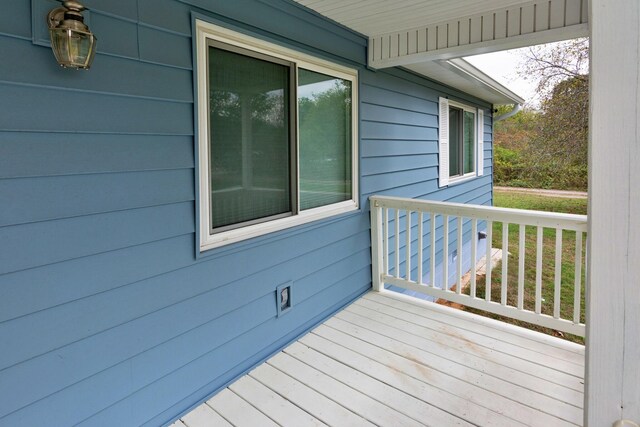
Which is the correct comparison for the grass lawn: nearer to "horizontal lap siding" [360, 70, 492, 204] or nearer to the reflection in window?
"horizontal lap siding" [360, 70, 492, 204]

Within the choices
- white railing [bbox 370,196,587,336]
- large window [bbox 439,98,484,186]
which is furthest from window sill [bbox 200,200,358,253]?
large window [bbox 439,98,484,186]

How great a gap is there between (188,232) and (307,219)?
3.38 feet

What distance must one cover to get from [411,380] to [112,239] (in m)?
1.81

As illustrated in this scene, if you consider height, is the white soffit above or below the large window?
above

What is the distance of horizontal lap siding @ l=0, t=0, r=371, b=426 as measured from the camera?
1387mm

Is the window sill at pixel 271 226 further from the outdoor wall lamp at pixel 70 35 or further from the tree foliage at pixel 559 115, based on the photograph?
the tree foliage at pixel 559 115

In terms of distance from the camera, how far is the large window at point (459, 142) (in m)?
5.40

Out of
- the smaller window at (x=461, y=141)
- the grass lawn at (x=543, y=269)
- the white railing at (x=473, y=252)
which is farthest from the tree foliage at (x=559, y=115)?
the white railing at (x=473, y=252)

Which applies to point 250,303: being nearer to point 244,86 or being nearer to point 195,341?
point 195,341

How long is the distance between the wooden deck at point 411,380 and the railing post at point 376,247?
0.69m

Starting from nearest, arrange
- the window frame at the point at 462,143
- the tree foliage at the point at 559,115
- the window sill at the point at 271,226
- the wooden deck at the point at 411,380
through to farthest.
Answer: the wooden deck at the point at 411,380 < the window sill at the point at 271,226 < the window frame at the point at 462,143 < the tree foliage at the point at 559,115

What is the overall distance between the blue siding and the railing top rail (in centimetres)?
129

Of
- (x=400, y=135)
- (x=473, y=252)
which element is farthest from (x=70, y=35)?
(x=400, y=135)

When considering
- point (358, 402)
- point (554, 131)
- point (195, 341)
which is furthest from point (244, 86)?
point (554, 131)
